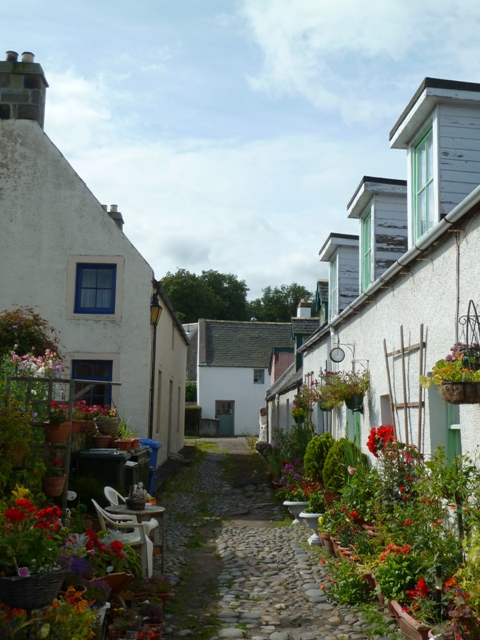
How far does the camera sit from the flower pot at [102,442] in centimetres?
1080

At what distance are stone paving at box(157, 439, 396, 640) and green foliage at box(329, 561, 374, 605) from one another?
0.36 ft

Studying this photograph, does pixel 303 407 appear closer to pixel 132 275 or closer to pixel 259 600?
pixel 132 275

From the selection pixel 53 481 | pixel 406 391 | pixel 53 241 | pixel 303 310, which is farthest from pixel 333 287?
pixel 303 310

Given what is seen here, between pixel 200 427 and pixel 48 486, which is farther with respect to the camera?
pixel 200 427

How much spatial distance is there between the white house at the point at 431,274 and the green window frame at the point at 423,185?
12 mm

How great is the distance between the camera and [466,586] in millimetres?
4887

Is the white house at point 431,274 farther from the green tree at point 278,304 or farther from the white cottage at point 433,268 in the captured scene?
the green tree at point 278,304

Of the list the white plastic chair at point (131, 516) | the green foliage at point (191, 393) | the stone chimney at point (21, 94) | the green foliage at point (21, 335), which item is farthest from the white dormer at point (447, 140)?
the green foliage at point (191, 393)

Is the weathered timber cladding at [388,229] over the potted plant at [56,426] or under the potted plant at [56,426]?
over

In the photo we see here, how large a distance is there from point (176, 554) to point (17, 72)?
11.2 metres

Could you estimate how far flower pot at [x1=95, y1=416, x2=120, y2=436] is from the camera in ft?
36.0

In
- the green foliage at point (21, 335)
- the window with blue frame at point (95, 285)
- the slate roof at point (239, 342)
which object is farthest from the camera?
the slate roof at point (239, 342)

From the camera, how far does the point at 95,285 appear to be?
1580 cm

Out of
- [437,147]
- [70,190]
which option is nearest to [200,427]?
[70,190]
